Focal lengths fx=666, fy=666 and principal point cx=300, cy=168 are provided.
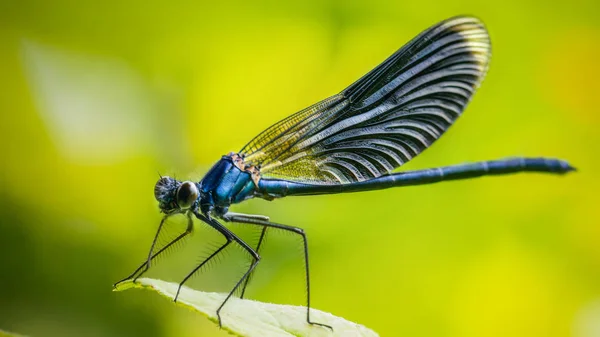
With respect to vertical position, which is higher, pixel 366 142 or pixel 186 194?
pixel 366 142

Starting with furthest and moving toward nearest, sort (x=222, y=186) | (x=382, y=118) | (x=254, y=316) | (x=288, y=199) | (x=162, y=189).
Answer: (x=288, y=199) < (x=382, y=118) < (x=222, y=186) < (x=162, y=189) < (x=254, y=316)

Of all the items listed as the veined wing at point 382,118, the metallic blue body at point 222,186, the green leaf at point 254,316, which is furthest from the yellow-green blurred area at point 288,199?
the green leaf at point 254,316

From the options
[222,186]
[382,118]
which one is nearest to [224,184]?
[222,186]

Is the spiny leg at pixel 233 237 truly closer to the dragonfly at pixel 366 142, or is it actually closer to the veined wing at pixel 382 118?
the dragonfly at pixel 366 142

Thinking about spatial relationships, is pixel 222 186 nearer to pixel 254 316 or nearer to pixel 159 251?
pixel 159 251

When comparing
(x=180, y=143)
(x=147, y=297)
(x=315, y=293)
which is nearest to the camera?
(x=147, y=297)

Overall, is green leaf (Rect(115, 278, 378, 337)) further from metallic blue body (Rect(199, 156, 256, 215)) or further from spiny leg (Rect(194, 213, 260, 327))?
metallic blue body (Rect(199, 156, 256, 215))

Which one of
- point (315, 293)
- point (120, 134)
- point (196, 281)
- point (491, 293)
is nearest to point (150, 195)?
point (120, 134)

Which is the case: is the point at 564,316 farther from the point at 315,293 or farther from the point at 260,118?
the point at 260,118
